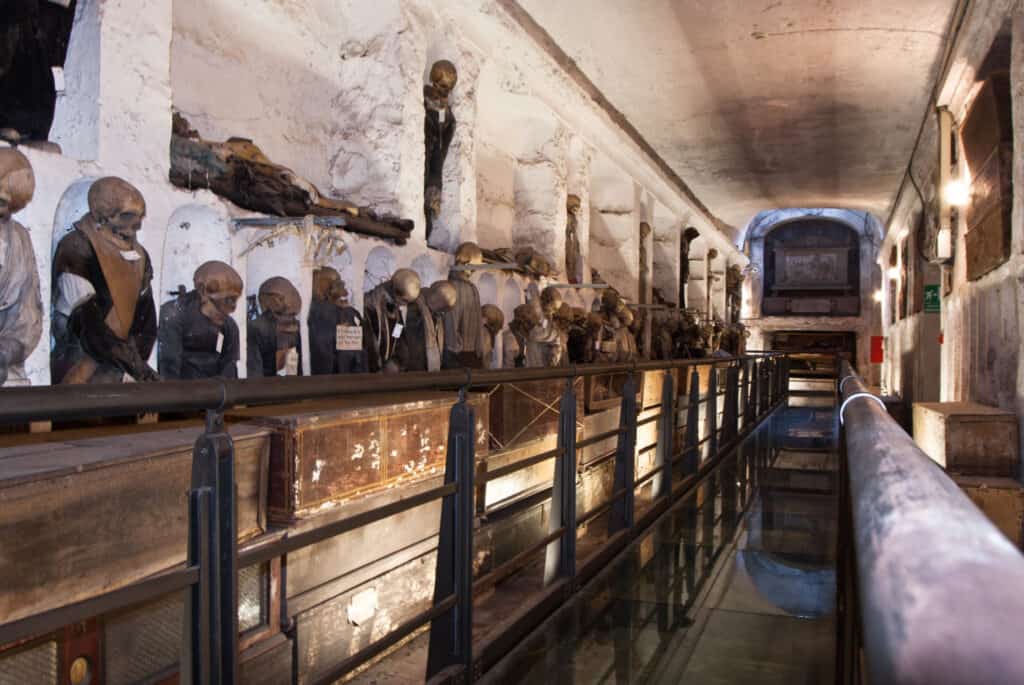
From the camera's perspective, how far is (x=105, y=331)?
445 centimetres

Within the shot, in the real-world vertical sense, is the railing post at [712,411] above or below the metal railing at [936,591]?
below

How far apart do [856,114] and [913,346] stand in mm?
4896

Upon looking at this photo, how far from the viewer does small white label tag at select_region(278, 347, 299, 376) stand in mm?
5926

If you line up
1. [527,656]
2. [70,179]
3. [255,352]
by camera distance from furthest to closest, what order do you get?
[255,352]
[70,179]
[527,656]

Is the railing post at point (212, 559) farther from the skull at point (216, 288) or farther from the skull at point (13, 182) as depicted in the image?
the skull at point (216, 288)

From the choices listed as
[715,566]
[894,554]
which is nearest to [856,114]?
[715,566]

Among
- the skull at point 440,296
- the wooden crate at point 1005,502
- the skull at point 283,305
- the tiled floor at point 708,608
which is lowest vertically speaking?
the tiled floor at point 708,608

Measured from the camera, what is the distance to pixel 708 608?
3883 millimetres

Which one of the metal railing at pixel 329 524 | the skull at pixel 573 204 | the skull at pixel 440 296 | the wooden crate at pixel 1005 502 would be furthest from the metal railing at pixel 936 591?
the skull at pixel 573 204

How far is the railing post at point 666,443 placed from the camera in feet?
19.0

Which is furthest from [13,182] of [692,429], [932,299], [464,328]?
[932,299]

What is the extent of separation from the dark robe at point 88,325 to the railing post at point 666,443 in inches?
129

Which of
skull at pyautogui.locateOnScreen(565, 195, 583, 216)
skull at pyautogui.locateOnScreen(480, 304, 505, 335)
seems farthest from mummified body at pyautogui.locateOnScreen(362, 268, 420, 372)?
skull at pyautogui.locateOnScreen(565, 195, 583, 216)

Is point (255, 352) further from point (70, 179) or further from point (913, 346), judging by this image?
point (913, 346)
